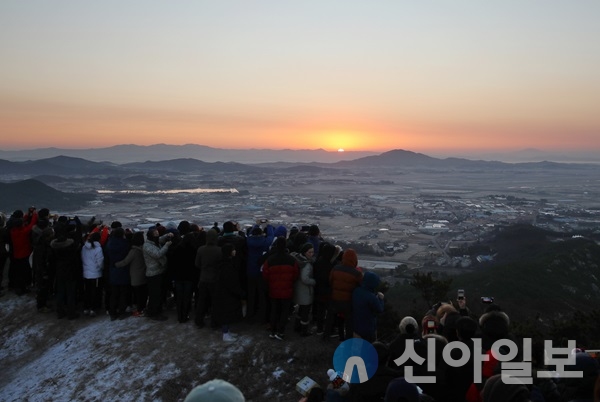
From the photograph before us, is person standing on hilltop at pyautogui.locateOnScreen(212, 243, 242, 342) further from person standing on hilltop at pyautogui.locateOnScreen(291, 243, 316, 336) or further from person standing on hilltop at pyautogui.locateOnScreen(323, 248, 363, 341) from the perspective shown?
person standing on hilltop at pyautogui.locateOnScreen(323, 248, 363, 341)

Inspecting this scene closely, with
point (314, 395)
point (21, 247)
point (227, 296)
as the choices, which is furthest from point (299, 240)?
point (21, 247)

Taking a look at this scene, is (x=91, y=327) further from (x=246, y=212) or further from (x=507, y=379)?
(x=246, y=212)

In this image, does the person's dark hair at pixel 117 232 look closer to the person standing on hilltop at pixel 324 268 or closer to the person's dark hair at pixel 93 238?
the person's dark hair at pixel 93 238

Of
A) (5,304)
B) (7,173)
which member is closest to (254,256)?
(5,304)

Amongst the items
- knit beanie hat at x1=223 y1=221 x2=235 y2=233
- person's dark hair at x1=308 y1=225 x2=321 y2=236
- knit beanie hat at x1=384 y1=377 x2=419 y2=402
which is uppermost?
knit beanie hat at x1=223 y1=221 x2=235 y2=233

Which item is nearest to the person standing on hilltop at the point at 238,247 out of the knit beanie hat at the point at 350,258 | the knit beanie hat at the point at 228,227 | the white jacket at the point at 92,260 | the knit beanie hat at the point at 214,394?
the knit beanie hat at the point at 228,227

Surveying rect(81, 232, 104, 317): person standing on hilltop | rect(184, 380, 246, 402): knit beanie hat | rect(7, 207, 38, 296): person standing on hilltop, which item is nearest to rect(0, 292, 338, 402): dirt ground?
rect(81, 232, 104, 317): person standing on hilltop

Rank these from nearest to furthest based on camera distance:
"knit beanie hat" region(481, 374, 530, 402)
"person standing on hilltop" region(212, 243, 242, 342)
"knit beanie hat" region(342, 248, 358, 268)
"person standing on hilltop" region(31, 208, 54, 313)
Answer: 1. "knit beanie hat" region(481, 374, 530, 402)
2. "knit beanie hat" region(342, 248, 358, 268)
3. "person standing on hilltop" region(212, 243, 242, 342)
4. "person standing on hilltop" region(31, 208, 54, 313)

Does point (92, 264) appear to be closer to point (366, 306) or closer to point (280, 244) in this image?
point (280, 244)
